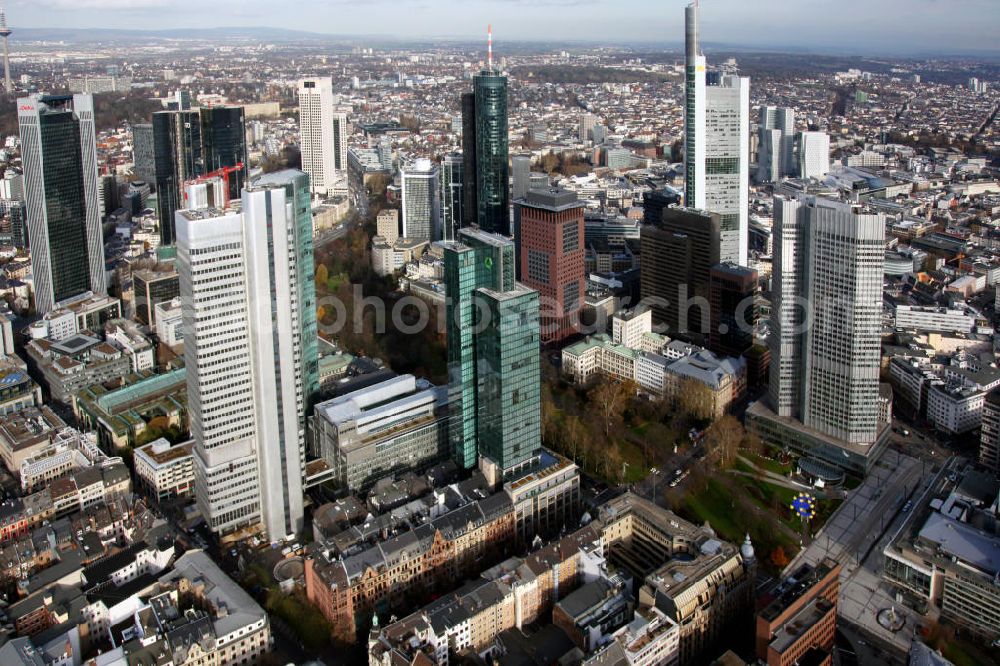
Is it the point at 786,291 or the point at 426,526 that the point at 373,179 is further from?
the point at 426,526

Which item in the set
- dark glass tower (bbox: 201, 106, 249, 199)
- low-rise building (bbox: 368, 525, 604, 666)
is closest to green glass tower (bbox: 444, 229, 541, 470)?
low-rise building (bbox: 368, 525, 604, 666)

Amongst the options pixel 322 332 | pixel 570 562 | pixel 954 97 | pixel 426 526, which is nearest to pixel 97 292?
pixel 322 332

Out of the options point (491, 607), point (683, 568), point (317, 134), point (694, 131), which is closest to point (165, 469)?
point (491, 607)

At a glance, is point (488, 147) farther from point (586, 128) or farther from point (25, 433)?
point (586, 128)

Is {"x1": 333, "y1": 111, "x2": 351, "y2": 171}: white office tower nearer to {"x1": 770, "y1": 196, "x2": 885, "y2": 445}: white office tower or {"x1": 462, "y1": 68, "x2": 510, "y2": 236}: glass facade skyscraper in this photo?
{"x1": 462, "y1": 68, "x2": 510, "y2": 236}: glass facade skyscraper

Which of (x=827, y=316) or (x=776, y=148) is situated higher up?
(x=776, y=148)

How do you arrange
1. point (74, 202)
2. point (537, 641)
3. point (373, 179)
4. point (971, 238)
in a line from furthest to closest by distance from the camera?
1. point (373, 179)
2. point (971, 238)
3. point (74, 202)
4. point (537, 641)
